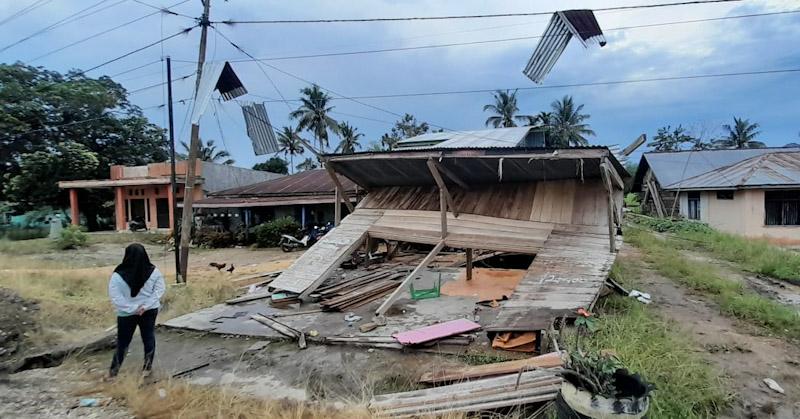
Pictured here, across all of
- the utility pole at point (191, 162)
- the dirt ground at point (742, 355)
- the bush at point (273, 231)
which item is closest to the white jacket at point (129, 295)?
the utility pole at point (191, 162)

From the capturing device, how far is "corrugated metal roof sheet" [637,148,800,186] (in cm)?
2252

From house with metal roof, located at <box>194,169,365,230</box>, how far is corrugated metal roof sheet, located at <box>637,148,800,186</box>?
17.6m

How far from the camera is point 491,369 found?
4422 mm

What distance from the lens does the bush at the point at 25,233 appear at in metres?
23.1

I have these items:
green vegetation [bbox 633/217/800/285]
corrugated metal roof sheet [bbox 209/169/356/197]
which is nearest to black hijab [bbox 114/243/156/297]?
green vegetation [bbox 633/217/800/285]

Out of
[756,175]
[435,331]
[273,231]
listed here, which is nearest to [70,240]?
[273,231]

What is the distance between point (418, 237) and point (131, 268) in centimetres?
521

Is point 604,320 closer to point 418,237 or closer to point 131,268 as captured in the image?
point 418,237

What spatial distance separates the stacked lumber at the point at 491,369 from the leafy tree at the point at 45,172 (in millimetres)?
29762

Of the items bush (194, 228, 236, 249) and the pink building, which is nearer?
bush (194, 228, 236, 249)

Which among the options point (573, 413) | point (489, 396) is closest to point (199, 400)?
point (489, 396)

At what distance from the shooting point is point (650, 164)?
2439cm

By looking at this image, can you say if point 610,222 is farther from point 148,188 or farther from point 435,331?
point 148,188

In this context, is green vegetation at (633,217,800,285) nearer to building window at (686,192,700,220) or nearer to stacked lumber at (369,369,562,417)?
building window at (686,192,700,220)
